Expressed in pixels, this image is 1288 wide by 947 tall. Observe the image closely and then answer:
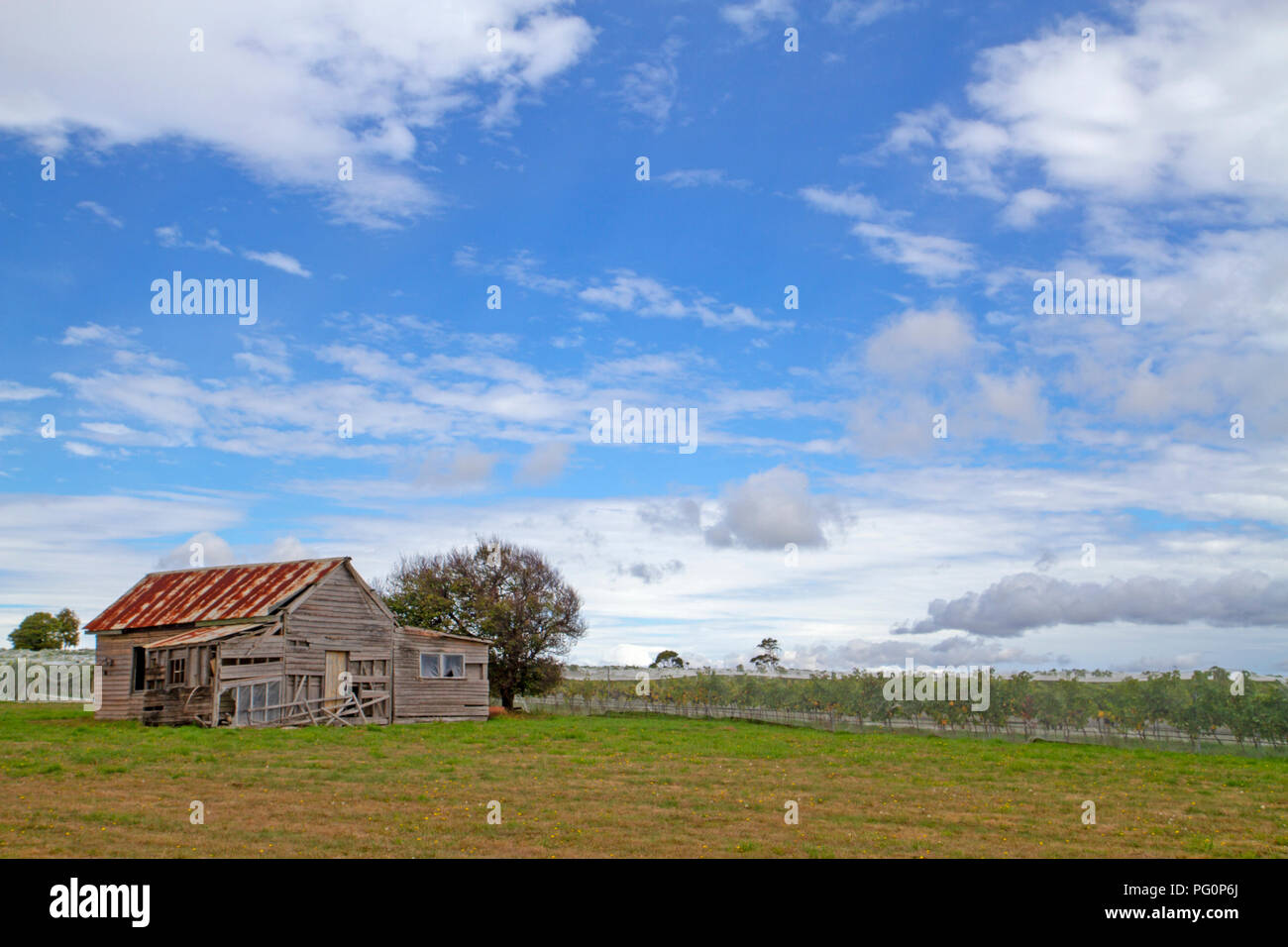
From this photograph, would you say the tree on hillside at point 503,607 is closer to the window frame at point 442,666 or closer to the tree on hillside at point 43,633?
the window frame at point 442,666

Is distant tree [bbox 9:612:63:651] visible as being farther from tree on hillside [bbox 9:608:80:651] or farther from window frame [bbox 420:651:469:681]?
window frame [bbox 420:651:469:681]

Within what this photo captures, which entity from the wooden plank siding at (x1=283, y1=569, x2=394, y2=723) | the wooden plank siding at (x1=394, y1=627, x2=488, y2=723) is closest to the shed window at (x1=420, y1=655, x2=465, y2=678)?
the wooden plank siding at (x1=394, y1=627, x2=488, y2=723)

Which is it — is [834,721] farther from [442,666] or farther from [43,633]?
[43,633]

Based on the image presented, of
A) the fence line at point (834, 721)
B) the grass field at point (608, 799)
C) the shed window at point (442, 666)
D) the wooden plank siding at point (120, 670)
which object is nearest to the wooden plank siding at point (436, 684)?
the shed window at point (442, 666)

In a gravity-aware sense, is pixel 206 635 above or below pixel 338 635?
above

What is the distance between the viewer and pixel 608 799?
17.3 m

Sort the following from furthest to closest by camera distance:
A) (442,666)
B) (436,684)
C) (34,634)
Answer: (34,634), (442,666), (436,684)

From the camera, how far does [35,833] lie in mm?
12891

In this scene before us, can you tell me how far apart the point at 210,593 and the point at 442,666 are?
35.4 feet

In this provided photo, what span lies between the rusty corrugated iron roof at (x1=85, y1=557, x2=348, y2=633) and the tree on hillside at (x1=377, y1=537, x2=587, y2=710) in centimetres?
1381

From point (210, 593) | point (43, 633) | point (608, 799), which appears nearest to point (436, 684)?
point (210, 593)
